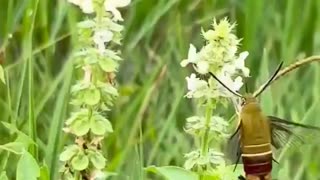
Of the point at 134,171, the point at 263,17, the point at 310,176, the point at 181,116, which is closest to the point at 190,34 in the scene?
the point at 263,17

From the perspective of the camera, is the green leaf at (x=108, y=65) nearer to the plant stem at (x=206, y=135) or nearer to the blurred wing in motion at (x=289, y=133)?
the plant stem at (x=206, y=135)

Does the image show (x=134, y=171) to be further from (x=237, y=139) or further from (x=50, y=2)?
(x=50, y=2)

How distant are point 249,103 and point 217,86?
0.07m

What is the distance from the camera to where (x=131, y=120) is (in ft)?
11.3

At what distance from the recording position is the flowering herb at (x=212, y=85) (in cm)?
211

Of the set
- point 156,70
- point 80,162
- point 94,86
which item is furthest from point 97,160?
point 156,70

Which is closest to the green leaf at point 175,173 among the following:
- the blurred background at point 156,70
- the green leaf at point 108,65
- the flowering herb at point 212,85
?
the flowering herb at point 212,85

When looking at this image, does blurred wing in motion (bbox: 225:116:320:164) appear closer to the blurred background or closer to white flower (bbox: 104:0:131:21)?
white flower (bbox: 104:0:131:21)

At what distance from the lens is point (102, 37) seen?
2.06m

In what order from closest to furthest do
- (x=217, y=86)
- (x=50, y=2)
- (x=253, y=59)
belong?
(x=217, y=86), (x=253, y=59), (x=50, y=2)

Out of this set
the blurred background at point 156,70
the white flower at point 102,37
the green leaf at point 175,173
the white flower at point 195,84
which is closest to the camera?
the white flower at point 102,37

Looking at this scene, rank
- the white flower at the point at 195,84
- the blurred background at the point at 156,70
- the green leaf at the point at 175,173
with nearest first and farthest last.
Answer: the white flower at the point at 195,84 → the green leaf at the point at 175,173 → the blurred background at the point at 156,70

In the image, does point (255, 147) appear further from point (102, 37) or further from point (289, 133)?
point (102, 37)

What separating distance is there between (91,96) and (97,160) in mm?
117
